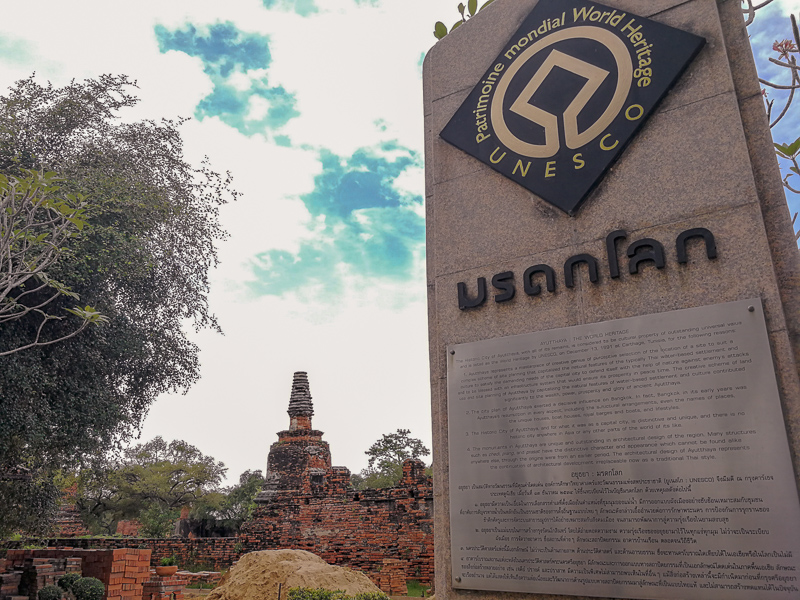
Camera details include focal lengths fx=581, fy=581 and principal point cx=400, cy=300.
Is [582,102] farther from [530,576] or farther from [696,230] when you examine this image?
[530,576]

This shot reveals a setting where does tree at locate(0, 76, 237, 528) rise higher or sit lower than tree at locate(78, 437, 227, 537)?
higher

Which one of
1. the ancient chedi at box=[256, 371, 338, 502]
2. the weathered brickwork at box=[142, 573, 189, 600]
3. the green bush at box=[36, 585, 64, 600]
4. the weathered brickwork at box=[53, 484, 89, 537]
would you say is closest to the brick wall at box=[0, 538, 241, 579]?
the ancient chedi at box=[256, 371, 338, 502]

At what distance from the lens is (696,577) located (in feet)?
7.11

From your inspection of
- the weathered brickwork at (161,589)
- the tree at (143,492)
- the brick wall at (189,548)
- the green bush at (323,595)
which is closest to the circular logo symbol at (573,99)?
the green bush at (323,595)

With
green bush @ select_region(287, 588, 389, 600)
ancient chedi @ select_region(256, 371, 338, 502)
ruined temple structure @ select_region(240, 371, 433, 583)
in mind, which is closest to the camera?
green bush @ select_region(287, 588, 389, 600)

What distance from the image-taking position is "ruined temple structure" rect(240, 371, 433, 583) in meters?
13.9

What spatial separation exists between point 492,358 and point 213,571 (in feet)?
58.7

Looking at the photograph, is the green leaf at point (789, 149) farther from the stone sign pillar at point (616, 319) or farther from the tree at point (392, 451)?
the tree at point (392, 451)

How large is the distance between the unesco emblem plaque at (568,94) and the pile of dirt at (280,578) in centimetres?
809

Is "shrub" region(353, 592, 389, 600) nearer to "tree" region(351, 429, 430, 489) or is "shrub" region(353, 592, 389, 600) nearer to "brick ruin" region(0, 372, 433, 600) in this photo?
"brick ruin" region(0, 372, 433, 600)

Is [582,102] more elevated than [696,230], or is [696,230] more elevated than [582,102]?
[582,102]

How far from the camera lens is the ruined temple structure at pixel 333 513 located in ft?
45.6

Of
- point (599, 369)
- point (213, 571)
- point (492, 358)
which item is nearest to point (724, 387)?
point (599, 369)

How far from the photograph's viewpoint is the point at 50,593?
391 inches
